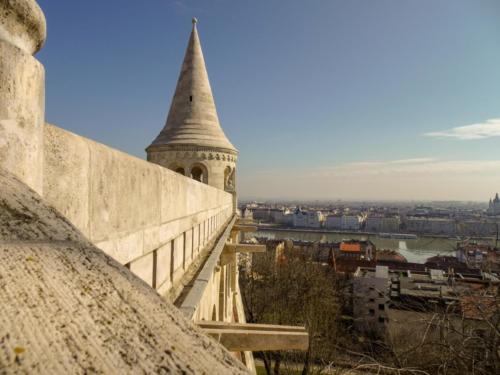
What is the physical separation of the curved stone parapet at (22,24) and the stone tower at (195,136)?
11.4m

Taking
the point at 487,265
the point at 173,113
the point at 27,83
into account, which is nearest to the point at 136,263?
the point at 27,83

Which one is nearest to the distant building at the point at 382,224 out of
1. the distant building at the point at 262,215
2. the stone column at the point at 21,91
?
the distant building at the point at 262,215

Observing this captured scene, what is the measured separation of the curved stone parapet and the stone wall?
0.29m

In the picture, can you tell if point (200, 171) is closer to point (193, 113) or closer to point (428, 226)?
point (193, 113)

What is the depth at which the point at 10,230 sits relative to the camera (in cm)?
66

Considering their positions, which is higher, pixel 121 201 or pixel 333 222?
pixel 121 201

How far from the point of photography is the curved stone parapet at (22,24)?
0.98m

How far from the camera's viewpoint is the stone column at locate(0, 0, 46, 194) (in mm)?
979

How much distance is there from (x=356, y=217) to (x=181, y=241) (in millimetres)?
102092

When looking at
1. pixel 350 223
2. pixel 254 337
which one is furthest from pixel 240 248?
pixel 350 223

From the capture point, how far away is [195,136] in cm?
1287

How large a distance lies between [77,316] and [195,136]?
12616 millimetres

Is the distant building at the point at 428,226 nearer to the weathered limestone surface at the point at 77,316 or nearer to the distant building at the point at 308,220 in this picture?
the distant building at the point at 308,220

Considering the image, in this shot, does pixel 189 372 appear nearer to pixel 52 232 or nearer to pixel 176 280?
pixel 52 232
